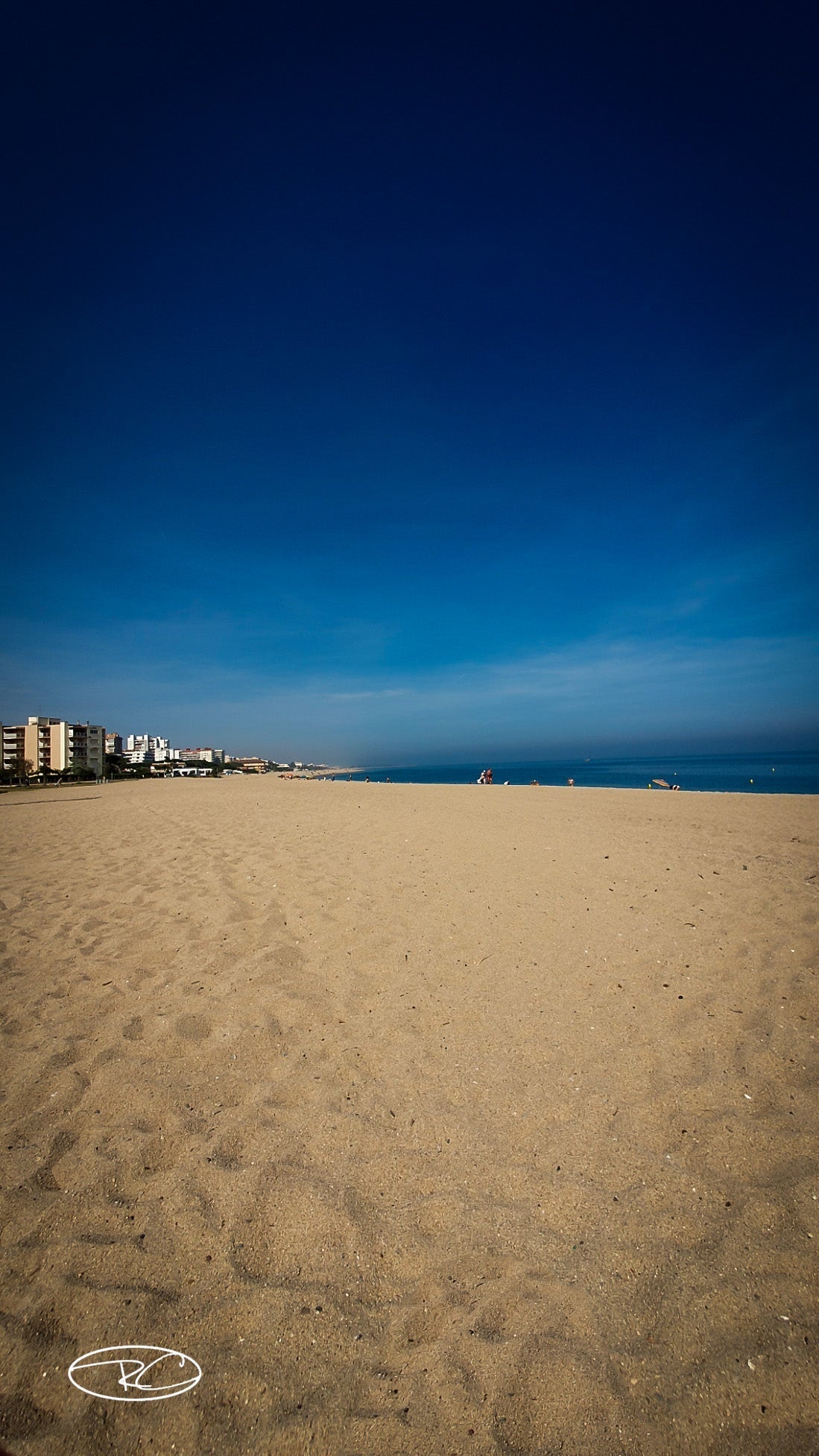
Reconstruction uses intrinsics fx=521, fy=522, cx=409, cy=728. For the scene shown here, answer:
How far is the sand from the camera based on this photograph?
1744 millimetres

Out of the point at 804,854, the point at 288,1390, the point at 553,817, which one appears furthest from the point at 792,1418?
the point at 553,817

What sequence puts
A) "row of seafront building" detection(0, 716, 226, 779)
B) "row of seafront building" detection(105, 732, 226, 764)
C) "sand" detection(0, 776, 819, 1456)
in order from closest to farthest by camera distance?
"sand" detection(0, 776, 819, 1456)
"row of seafront building" detection(0, 716, 226, 779)
"row of seafront building" detection(105, 732, 226, 764)

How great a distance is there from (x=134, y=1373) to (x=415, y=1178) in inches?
49.0

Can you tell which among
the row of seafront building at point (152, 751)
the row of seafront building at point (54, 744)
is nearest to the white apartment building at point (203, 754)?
the row of seafront building at point (152, 751)

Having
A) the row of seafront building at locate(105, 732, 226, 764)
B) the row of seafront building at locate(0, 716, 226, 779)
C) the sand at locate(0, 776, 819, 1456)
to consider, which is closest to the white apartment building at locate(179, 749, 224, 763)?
the row of seafront building at locate(105, 732, 226, 764)

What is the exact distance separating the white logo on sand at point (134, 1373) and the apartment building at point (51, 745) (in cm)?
7562

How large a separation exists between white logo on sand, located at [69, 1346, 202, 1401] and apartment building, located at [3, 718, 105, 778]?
248 ft

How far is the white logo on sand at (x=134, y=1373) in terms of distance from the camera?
1747 millimetres

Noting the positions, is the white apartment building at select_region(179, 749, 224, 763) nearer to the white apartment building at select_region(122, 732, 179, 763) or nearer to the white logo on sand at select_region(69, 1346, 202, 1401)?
the white apartment building at select_region(122, 732, 179, 763)

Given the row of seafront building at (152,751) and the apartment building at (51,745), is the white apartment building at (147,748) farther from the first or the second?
the apartment building at (51,745)

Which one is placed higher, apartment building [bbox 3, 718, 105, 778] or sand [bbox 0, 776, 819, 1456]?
apartment building [bbox 3, 718, 105, 778]

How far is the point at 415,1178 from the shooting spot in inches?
101

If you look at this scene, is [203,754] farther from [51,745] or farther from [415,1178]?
[415,1178]

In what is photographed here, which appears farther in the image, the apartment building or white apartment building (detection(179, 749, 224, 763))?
white apartment building (detection(179, 749, 224, 763))
